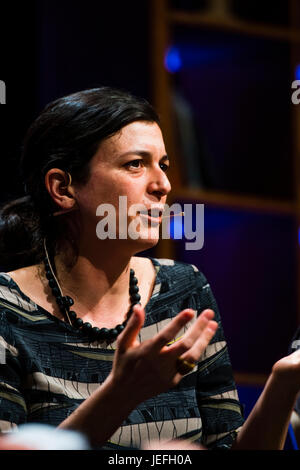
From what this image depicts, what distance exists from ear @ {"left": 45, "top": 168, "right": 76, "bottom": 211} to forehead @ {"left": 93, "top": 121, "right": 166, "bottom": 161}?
80 millimetres

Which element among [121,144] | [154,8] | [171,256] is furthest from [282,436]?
[154,8]

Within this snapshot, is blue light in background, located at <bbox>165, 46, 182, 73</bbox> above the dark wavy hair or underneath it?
above

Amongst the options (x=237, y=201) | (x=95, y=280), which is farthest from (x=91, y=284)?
(x=237, y=201)

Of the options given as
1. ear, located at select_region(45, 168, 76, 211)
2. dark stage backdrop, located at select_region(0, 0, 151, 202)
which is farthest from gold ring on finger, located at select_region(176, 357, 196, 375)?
dark stage backdrop, located at select_region(0, 0, 151, 202)

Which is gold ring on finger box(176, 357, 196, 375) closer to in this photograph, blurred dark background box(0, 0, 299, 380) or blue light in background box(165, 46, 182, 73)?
blurred dark background box(0, 0, 299, 380)

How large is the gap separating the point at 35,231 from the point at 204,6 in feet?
5.06

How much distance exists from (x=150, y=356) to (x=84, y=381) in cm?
Result: 43

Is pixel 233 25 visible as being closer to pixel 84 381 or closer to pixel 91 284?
pixel 91 284

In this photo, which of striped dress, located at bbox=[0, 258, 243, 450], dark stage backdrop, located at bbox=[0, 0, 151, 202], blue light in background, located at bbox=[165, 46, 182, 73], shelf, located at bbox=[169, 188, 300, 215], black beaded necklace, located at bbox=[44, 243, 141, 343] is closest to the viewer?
striped dress, located at bbox=[0, 258, 243, 450]

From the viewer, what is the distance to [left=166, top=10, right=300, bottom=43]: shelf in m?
2.73

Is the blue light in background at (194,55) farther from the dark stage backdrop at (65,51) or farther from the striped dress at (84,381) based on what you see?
the striped dress at (84,381)

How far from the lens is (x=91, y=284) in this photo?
5.05ft

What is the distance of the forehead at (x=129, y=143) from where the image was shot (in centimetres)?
151

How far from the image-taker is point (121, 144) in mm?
1515
